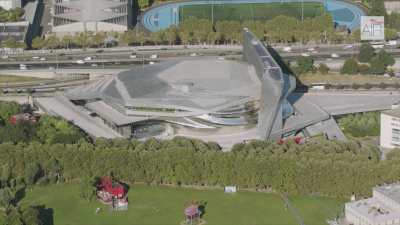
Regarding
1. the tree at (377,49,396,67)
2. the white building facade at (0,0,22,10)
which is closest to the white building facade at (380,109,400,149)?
the tree at (377,49,396,67)

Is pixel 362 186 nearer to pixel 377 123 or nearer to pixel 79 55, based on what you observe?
pixel 377 123

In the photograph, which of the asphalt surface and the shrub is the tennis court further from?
the shrub

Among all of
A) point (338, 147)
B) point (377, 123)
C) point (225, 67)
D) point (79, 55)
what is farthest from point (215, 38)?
point (338, 147)

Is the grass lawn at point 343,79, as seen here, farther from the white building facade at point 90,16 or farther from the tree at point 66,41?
the tree at point 66,41

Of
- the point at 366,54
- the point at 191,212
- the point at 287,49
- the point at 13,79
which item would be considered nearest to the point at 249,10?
the point at 287,49

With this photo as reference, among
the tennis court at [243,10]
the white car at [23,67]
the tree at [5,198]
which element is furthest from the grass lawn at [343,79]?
the tree at [5,198]
